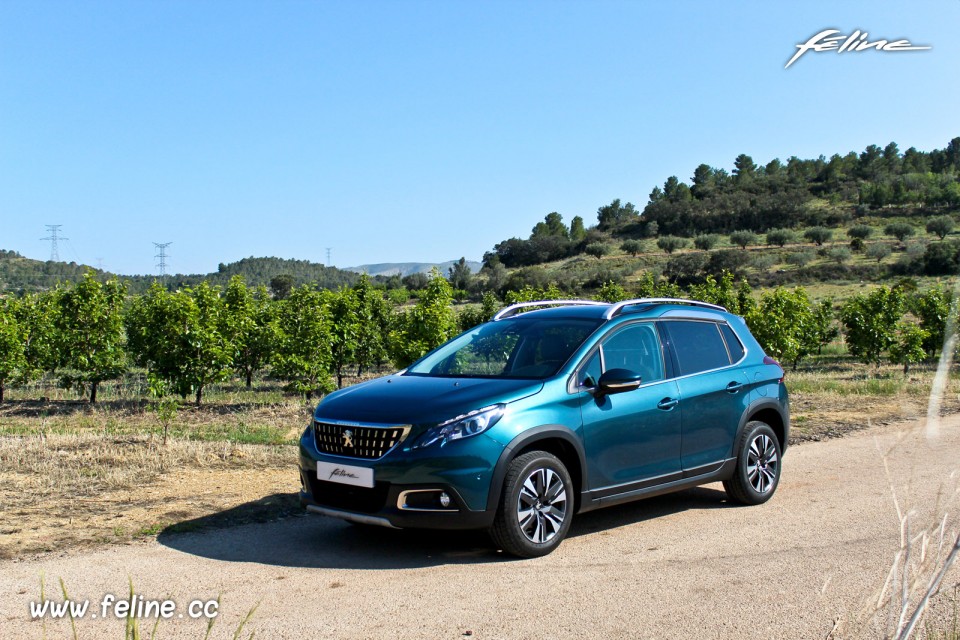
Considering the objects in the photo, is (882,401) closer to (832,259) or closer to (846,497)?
(846,497)

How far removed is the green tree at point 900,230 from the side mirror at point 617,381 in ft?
259

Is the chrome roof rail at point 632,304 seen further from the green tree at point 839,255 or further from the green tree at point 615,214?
the green tree at point 615,214

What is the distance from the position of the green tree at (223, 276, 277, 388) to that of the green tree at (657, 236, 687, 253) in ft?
196

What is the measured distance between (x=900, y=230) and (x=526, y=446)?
80.3m

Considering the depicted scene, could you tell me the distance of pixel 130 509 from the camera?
7.48 meters

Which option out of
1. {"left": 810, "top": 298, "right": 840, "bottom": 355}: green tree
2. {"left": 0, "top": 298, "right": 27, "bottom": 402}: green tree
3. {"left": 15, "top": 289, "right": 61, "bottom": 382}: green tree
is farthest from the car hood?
{"left": 810, "top": 298, "right": 840, "bottom": 355}: green tree

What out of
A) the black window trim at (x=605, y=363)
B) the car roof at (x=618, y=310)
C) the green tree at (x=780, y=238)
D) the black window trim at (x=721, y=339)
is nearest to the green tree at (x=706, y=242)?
the green tree at (x=780, y=238)

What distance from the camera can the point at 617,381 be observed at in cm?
646

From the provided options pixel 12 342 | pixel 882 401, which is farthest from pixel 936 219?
pixel 12 342

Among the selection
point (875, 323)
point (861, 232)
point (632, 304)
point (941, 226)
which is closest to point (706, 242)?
point (861, 232)

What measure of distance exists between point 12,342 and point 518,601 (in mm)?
21008

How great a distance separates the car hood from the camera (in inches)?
234

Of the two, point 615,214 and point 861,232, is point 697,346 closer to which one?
point 861,232

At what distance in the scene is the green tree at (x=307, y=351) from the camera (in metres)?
21.7
